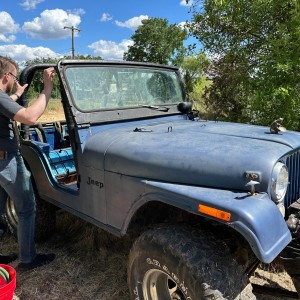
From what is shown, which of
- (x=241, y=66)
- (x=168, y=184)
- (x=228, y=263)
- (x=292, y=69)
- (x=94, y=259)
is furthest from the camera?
(x=241, y=66)

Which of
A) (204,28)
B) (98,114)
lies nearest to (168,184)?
(98,114)

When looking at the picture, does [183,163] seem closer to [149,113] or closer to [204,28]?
[149,113]

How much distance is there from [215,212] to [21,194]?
1898 millimetres

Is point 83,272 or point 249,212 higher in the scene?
point 249,212

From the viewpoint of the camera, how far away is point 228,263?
6.41 ft

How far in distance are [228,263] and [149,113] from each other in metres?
1.71

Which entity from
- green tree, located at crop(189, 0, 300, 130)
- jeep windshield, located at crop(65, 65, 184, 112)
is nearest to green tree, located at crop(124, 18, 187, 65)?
green tree, located at crop(189, 0, 300, 130)

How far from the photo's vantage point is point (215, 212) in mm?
1829

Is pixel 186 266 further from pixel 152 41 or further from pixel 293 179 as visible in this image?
pixel 152 41

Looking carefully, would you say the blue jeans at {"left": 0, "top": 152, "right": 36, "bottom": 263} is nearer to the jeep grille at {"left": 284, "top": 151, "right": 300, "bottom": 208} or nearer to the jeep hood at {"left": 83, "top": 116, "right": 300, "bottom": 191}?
the jeep hood at {"left": 83, "top": 116, "right": 300, "bottom": 191}

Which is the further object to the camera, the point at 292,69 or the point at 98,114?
the point at 292,69

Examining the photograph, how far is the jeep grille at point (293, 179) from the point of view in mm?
2266

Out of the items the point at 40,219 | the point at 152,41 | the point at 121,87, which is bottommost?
the point at 40,219

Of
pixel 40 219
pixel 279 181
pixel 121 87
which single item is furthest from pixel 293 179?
pixel 40 219
